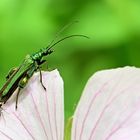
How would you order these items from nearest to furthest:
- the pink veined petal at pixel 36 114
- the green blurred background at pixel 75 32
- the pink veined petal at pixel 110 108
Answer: the pink veined petal at pixel 110 108 → the pink veined petal at pixel 36 114 → the green blurred background at pixel 75 32

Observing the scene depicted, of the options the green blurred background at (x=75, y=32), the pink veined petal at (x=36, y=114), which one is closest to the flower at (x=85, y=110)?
the pink veined petal at (x=36, y=114)

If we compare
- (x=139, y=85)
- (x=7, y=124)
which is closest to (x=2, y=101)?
(x=7, y=124)

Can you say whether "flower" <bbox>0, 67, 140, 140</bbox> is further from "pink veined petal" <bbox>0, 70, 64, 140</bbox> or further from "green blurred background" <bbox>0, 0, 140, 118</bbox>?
"green blurred background" <bbox>0, 0, 140, 118</bbox>

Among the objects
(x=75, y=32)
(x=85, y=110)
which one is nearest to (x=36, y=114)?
(x=85, y=110)

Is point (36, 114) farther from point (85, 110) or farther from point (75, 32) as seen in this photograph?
point (75, 32)

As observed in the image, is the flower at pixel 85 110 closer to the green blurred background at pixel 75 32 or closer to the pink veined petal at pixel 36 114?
the pink veined petal at pixel 36 114

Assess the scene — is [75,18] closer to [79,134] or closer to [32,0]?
[32,0]

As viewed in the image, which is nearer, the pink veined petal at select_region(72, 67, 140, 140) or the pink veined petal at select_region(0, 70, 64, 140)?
the pink veined petal at select_region(72, 67, 140, 140)

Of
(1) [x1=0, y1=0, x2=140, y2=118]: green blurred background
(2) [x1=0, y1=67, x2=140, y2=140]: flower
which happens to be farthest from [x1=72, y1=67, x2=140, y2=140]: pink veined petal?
(1) [x1=0, y1=0, x2=140, y2=118]: green blurred background
